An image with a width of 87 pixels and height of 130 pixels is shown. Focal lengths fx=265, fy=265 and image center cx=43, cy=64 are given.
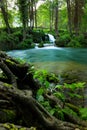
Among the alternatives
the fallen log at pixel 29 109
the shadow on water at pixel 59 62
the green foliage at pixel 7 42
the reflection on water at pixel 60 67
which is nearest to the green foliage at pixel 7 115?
the fallen log at pixel 29 109

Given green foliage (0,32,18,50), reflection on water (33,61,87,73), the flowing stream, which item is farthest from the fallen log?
green foliage (0,32,18,50)

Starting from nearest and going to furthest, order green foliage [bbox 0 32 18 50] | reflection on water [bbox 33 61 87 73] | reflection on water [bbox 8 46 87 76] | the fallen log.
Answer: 1. the fallen log
2. reflection on water [bbox 33 61 87 73]
3. reflection on water [bbox 8 46 87 76]
4. green foliage [bbox 0 32 18 50]

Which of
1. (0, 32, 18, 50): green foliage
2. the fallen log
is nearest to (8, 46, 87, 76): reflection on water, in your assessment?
(0, 32, 18, 50): green foliage

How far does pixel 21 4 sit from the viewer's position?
122 ft

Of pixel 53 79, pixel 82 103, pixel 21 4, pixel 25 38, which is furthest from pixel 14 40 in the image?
pixel 82 103

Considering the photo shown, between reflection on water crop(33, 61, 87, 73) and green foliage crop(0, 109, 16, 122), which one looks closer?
green foliage crop(0, 109, 16, 122)

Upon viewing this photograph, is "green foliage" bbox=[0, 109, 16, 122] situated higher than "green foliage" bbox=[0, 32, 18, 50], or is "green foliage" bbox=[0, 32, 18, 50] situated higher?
"green foliage" bbox=[0, 109, 16, 122]

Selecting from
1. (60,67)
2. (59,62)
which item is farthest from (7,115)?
(59,62)

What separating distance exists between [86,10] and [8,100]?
4499 cm

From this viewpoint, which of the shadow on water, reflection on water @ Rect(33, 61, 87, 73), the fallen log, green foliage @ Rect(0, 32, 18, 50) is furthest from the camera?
green foliage @ Rect(0, 32, 18, 50)

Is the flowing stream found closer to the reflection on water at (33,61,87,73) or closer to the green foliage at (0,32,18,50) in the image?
the reflection on water at (33,61,87,73)

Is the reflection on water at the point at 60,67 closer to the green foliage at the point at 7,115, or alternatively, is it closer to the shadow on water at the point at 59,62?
the shadow on water at the point at 59,62

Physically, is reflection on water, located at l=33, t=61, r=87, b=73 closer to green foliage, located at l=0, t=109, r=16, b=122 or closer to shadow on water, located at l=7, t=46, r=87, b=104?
shadow on water, located at l=7, t=46, r=87, b=104

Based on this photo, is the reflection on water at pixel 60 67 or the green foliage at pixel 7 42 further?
the green foliage at pixel 7 42
